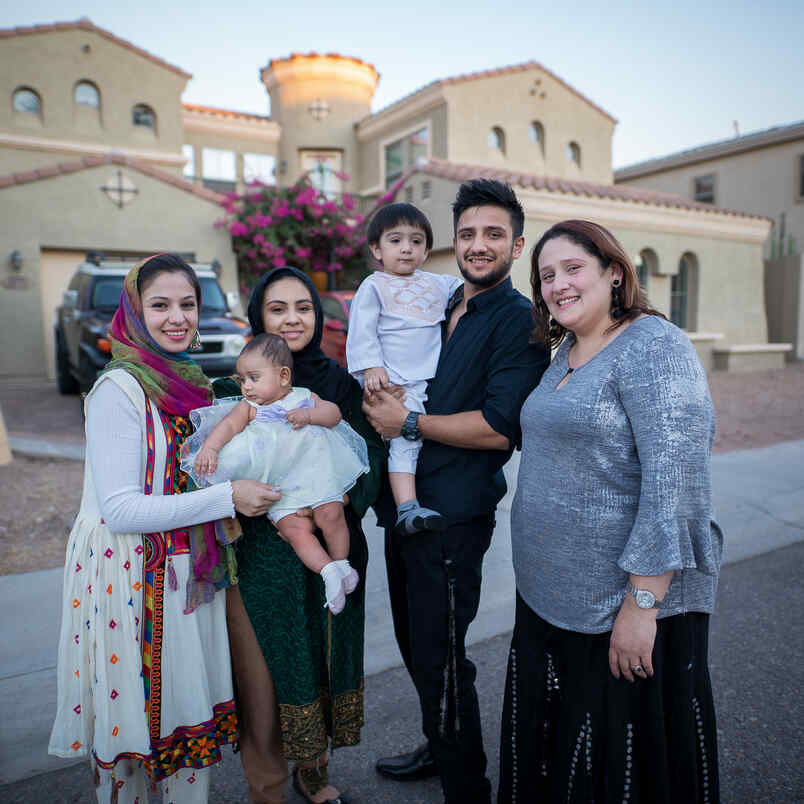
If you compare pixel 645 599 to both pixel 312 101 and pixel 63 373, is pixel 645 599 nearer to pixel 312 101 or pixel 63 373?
pixel 63 373

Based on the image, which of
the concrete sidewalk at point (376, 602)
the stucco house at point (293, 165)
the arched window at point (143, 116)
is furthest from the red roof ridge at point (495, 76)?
the concrete sidewalk at point (376, 602)

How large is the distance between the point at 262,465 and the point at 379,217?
1245 millimetres

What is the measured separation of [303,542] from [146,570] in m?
0.51

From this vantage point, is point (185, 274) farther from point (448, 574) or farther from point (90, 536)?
point (448, 574)

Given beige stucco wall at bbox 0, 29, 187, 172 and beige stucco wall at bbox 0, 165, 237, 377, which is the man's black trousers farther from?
beige stucco wall at bbox 0, 29, 187, 172

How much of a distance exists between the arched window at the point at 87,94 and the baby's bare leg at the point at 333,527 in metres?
18.4

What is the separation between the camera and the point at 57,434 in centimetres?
823

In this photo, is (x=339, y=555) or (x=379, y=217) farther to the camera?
(x=379, y=217)

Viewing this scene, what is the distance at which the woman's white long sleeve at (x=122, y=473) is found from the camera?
6.18 feet

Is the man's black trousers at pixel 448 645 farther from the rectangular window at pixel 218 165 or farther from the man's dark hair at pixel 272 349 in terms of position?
the rectangular window at pixel 218 165

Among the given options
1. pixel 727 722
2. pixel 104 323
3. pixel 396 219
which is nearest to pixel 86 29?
pixel 104 323

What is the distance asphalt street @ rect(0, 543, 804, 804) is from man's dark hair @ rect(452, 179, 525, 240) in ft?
7.42

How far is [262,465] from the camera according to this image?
2119mm

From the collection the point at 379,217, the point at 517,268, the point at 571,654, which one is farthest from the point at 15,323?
the point at 571,654
